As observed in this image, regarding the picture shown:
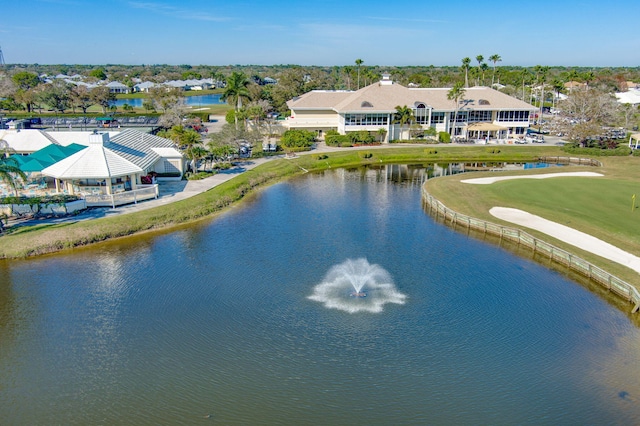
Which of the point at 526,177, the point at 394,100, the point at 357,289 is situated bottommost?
the point at 357,289

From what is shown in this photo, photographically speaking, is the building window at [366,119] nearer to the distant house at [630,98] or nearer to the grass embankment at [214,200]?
the grass embankment at [214,200]

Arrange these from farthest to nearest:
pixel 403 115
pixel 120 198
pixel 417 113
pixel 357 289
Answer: pixel 417 113
pixel 403 115
pixel 120 198
pixel 357 289

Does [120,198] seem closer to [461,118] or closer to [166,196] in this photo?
[166,196]

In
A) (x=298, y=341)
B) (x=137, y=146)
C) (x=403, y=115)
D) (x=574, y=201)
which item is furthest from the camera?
(x=403, y=115)

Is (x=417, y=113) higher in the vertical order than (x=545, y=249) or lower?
higher

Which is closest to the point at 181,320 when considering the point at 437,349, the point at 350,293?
the point at 350,293

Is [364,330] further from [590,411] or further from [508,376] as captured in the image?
[590,411]

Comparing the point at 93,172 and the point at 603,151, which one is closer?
the point at 93,172

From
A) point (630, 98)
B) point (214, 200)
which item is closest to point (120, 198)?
point (214, 200)
